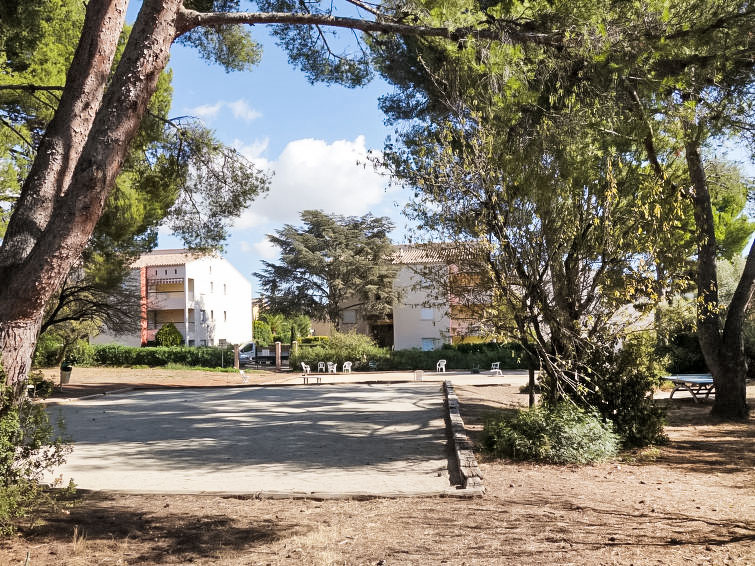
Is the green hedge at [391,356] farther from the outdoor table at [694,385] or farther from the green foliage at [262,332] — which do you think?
the green foliage at [262,332]

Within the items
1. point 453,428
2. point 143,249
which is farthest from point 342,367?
point 453,428

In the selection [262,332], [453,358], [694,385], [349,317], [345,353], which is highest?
[349,317]

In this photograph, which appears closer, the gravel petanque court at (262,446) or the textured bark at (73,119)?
the textured bark at (73,119)

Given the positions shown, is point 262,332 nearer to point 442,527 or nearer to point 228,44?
point 228,44

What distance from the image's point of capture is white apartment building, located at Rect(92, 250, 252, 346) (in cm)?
4834

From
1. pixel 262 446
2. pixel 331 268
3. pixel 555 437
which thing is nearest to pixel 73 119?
pixel 262 446

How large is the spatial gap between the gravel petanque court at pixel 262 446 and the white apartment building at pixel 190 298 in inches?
1256

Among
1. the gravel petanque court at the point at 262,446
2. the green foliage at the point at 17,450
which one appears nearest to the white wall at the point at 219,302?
the gravel petanque court at the point at 262,446

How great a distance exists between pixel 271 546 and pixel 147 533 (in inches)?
43.0

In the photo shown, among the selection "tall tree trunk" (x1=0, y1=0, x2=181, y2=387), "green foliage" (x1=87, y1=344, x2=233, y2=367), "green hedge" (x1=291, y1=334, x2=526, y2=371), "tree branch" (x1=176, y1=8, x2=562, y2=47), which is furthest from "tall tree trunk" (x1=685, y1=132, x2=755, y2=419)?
"green foliage" (x1=87, y1=344, x2=233, y2=367)

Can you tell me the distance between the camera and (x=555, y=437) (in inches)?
304

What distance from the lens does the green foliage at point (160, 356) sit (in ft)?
111

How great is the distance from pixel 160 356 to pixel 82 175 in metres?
31.9

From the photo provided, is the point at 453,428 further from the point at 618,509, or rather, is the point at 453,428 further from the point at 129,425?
the point at 129,425
